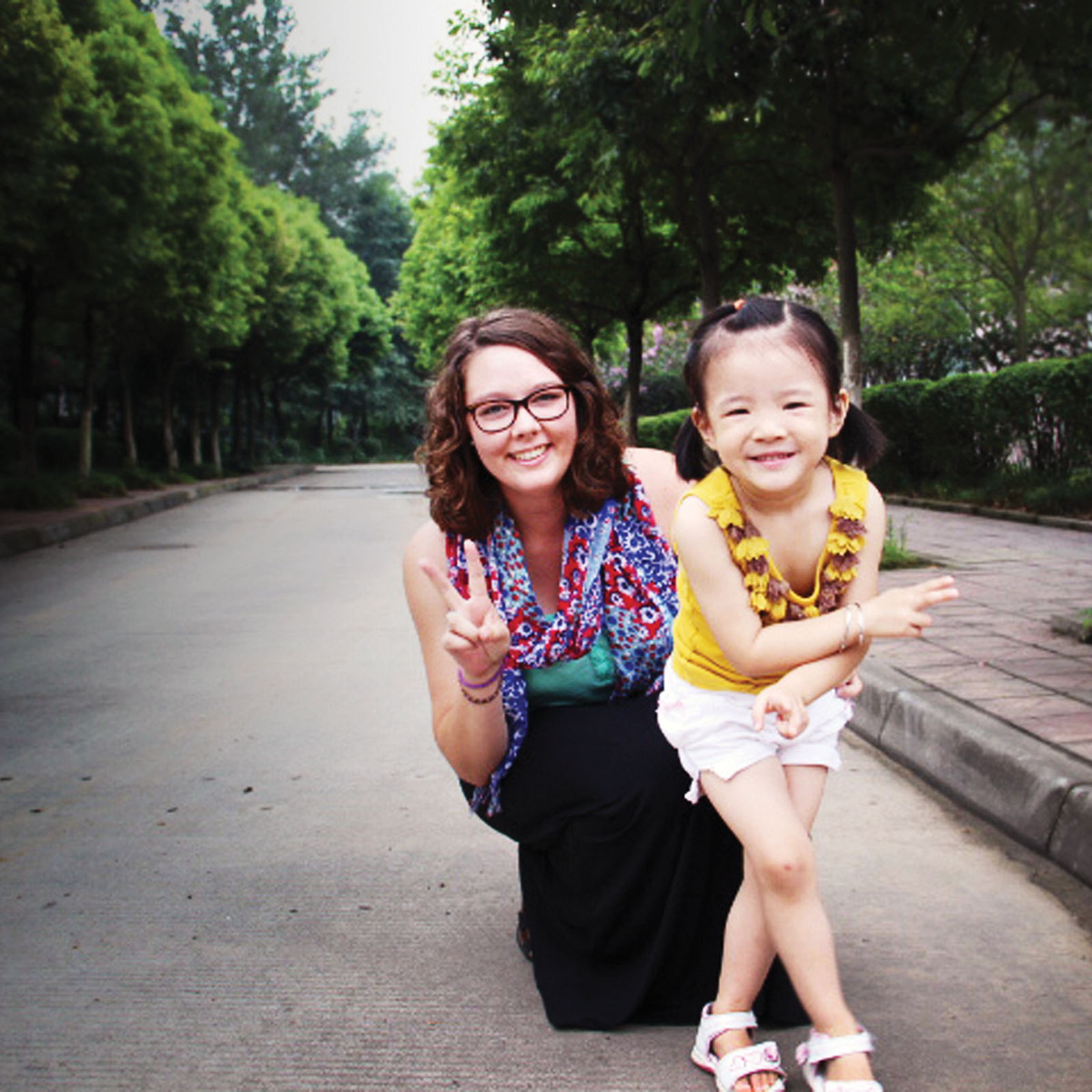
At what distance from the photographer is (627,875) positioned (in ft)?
9.09

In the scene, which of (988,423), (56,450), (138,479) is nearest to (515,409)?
(988,423)

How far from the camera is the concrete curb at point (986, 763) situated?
3.67 meters

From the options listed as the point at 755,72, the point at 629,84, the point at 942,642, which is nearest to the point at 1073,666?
the point at 942,642

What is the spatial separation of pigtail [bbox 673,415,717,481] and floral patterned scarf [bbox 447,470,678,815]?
0.79 ft

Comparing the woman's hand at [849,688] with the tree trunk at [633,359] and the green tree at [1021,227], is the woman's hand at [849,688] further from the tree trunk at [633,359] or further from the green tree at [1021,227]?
the green tree at [1021,227]

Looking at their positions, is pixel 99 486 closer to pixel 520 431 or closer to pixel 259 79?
pixel 520 431

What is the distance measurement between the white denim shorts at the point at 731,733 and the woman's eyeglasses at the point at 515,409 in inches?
25.6

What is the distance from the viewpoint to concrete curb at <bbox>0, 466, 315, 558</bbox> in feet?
46.2

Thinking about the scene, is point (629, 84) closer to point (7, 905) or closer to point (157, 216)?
point (7, 905)

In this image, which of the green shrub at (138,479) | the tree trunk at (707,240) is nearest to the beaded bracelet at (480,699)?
the tree trunk at (707,240)

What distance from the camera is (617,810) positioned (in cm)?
275

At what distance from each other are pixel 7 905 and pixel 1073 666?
437 cm

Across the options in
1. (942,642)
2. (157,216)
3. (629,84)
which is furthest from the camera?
(157,216)

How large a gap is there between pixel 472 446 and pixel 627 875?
1.03m
